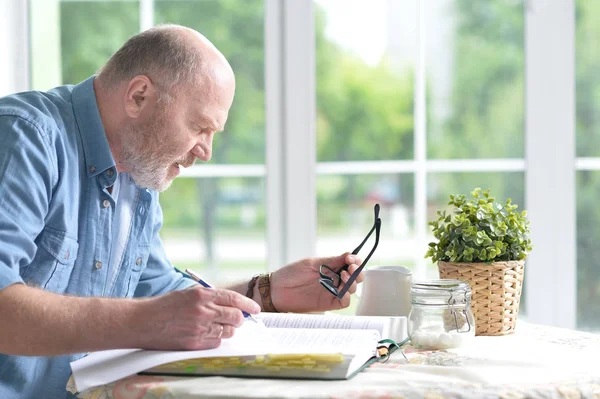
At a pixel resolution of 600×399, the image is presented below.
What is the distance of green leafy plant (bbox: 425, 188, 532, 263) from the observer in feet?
4.77

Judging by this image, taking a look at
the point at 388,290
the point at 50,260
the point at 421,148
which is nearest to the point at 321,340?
the point at 388,290

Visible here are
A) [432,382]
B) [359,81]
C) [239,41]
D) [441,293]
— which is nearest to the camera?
[432,382]

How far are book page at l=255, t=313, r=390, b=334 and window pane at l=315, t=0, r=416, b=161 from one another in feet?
4.33

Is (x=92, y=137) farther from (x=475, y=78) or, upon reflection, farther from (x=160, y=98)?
(x=475, y=78)

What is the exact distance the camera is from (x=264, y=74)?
263 centimetres

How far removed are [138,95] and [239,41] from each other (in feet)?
4.55

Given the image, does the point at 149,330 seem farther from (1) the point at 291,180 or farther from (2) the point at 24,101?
(1) the point at 291,180

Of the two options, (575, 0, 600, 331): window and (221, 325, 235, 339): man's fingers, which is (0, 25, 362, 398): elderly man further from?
(575, 0, 600, 331): window

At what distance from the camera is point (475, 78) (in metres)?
2.66

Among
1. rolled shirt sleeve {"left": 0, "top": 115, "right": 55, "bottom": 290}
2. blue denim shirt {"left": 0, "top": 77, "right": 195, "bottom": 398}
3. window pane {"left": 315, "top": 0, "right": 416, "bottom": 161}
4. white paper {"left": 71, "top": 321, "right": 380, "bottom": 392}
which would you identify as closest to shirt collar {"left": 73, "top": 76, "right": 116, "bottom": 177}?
blue denim shirt {"left": 0, "top": 77, "right": 195, "bottom": 398}

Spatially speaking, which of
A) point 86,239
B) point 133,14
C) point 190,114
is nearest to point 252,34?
point 133,14

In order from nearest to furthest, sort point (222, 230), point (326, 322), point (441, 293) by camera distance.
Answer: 1. point (441, 293)
2. point (326, 322)
3. point (222, 230)

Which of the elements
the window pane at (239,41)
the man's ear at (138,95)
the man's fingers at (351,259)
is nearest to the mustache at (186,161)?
the man's ear at (138,95)

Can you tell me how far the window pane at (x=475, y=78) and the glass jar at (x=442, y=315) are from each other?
136cm
